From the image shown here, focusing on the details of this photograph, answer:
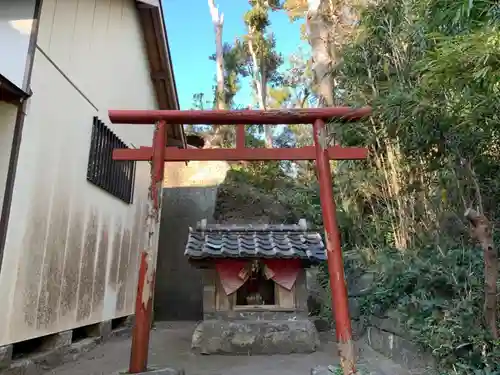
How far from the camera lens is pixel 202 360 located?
17.8 feet

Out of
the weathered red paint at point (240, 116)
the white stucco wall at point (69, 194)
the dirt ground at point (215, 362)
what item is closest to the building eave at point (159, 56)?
the white stucco wall at point (69, 194)

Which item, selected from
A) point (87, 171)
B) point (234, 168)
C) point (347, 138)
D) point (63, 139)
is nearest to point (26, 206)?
point (63, 139)

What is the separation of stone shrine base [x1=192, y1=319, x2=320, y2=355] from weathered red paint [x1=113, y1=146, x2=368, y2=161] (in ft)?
8.86

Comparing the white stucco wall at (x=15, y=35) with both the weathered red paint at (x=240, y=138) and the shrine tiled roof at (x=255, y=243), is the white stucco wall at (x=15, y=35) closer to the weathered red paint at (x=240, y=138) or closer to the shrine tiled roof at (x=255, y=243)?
the weathered red paint at (x=240, y=138)

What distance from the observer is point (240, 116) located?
178 inches

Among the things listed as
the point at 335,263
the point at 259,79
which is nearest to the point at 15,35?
the point at 335,263

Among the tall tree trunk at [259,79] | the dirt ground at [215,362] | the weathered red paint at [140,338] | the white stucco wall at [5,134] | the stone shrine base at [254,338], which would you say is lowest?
the dirt ground at [215,362]

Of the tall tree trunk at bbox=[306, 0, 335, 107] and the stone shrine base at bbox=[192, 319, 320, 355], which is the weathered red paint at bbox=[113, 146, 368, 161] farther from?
the tall tree trunk at bbox=[306, 0, 335, 107]

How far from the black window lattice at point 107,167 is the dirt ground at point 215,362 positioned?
8.07 ft

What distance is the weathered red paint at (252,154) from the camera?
14.8 feet

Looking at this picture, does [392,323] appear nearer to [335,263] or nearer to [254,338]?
[335,263]

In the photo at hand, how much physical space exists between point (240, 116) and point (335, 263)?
1892mm

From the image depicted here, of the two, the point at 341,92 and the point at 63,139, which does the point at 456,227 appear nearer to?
the point at 341,92

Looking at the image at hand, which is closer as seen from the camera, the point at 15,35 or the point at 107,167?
the point at 15,35
